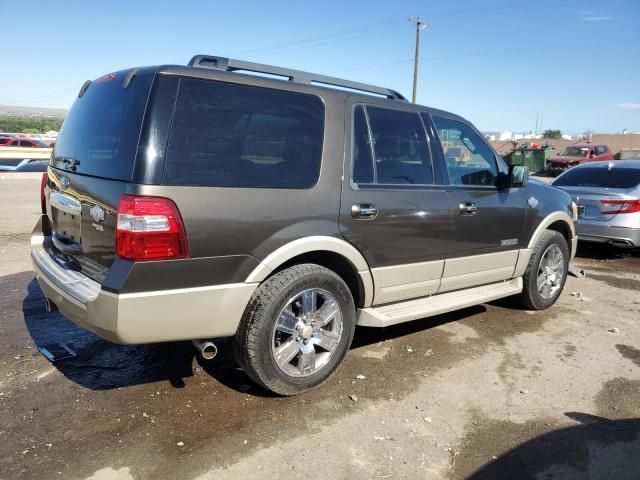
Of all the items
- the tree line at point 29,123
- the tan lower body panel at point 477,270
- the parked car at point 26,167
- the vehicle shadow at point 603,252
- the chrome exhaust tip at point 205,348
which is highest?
the tree line at point 29,123

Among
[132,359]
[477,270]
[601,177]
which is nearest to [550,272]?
[477,270]

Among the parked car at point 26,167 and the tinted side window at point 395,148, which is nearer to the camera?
the tinted side window at point 395,148

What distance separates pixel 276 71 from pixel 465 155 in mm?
1913

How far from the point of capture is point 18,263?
6.59 m

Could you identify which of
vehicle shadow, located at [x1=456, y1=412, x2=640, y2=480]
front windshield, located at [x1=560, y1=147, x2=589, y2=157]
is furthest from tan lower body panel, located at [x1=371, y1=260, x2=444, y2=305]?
front windshield, located at [x1=560, y1=147, x2=589, y2=157]

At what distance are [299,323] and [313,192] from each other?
0.86 metres

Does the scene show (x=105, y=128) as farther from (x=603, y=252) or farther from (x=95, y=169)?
(x=603, y=252)

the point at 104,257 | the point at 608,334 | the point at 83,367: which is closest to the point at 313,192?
the point at 104,257

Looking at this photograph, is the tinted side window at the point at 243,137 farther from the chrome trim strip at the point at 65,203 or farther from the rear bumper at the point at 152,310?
the chrome trim strip at the point at 65,203

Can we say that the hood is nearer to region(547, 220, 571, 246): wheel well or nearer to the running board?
region(547, 220, 571, 246): wheel well

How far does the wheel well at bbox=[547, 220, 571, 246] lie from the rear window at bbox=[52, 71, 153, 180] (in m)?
4.29

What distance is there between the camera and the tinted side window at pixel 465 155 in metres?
4.32

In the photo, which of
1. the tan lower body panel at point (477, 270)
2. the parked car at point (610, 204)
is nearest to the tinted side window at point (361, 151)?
the tan lower body panel at point (477, 270)

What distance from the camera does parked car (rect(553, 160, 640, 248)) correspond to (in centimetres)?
748
